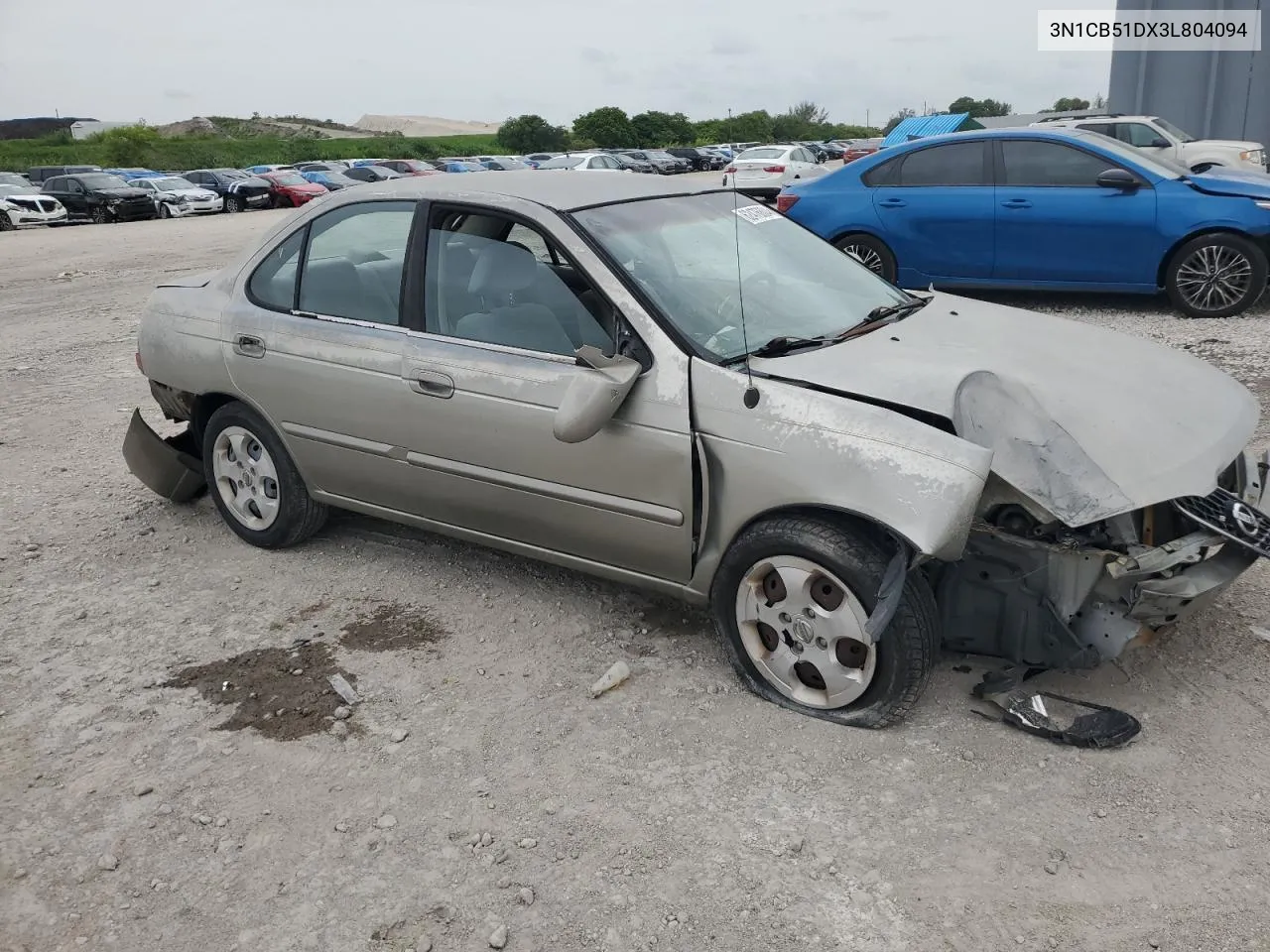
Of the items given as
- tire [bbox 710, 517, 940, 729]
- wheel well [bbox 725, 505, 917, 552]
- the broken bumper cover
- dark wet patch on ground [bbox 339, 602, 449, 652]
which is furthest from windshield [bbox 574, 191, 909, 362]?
the broken bumper cover

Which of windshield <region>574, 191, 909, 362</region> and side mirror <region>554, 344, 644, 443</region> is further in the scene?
windshield <region>574, 191, 909, 362</region>

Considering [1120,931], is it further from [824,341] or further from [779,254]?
[779,254]

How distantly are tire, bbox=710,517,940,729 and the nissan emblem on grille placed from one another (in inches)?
31.9

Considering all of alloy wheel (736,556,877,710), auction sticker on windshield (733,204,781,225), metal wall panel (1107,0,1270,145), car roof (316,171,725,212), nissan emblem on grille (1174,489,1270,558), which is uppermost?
metal wall panel (1107,0,1270,145)

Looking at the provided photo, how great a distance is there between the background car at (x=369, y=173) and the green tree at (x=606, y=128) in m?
35.4

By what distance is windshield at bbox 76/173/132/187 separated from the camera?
28.5 meters

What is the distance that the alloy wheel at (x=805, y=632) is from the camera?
10.6 ft

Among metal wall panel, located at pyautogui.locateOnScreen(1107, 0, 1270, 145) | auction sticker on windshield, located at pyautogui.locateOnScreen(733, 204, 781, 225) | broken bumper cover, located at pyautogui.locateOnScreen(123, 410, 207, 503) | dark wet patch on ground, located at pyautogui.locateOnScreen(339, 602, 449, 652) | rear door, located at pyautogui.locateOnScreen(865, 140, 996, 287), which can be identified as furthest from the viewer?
metal wall panel, located at pyautogui.locateOnScreen(1107, 0, 1270, 145)

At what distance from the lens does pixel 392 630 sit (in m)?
A: 4.18

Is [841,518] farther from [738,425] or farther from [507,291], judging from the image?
[507,291]

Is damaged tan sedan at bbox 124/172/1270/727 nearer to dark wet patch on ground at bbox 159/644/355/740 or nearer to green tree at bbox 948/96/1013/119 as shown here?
dark wet patch on ground at bbox 159/644/355/740

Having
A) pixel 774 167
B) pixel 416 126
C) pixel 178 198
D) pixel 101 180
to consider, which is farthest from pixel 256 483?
pixel 416 126

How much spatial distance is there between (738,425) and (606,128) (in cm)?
7128

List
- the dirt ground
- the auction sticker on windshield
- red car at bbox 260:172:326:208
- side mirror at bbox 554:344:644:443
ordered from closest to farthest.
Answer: the dirt ground < side mirror at bbox 554:344:644:443 < the auction sticker on windshield < red car at bbox 260:172:326:208
